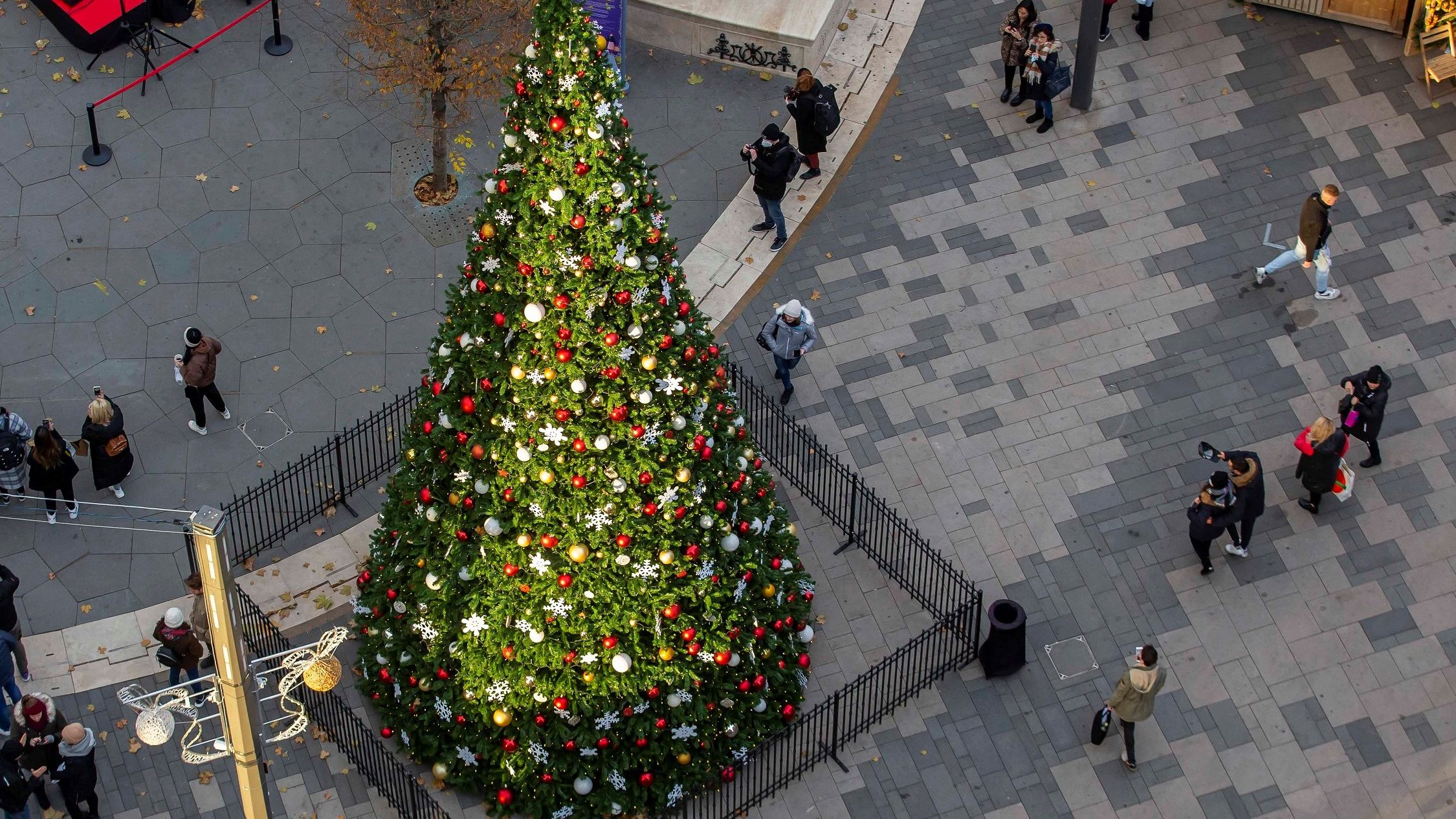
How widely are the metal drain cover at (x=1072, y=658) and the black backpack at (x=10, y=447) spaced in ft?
35.8

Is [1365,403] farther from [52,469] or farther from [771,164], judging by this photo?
[52,469]

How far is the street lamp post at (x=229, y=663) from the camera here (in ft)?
43.3

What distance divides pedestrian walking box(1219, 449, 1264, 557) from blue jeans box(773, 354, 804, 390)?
475 cm

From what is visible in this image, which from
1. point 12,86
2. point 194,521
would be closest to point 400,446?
point 12,86

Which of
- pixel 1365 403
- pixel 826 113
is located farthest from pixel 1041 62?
pixel 1365 403

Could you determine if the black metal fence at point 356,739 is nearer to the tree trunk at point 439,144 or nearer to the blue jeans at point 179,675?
the blue jeans at point 179,675

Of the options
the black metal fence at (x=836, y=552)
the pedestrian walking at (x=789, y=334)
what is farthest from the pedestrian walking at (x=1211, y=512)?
the pedestrian walking at (x=789, y=334)

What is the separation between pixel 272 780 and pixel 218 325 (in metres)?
6.19

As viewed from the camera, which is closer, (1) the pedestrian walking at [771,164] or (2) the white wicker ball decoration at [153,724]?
(2) the white wicker ball decoration at [153,724]

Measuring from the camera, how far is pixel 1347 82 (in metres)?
27.0

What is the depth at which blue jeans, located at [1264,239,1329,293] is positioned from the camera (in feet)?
79.8

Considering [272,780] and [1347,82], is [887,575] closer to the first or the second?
[272,780]

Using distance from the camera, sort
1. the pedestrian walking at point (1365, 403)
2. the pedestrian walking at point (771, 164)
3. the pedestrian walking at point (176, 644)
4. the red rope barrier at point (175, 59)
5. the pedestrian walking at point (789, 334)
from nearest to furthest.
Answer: the pedestrian walking at point (176, 644) < the pedestrian walking at point (1365, 403) < the pedestrian walking at point (789, 334) < the pedestrian walking at point (771, 164) < the red rope barrier at point (175, 59)

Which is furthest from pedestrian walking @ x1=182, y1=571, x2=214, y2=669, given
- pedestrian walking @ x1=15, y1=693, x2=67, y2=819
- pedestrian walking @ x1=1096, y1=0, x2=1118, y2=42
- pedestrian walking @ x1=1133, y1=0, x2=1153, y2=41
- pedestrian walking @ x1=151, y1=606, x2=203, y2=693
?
pedestrian walking @ x1=1133, y1=0, x2=1153, y2=41
